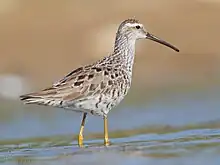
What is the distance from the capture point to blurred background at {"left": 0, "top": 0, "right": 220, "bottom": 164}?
14.0 metres

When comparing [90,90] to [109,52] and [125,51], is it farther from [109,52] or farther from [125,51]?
[109,52]

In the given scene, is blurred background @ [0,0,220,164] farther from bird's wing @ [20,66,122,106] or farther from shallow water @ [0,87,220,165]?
bird's wing @ [20,66,122,106]

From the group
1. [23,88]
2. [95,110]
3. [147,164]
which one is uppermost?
[23,88]

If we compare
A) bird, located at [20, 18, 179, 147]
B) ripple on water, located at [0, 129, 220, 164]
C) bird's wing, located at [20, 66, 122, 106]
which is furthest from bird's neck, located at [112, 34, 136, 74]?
ripple on water, located at [0, 129, 220, 164]

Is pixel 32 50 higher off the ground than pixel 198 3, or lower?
lower

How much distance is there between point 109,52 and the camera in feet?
64.9

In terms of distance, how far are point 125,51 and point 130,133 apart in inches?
54.1

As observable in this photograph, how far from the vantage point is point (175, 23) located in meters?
22.2

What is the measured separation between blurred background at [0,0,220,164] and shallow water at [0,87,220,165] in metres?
0.02

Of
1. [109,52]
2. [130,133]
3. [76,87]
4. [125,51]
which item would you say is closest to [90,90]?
[76,87]

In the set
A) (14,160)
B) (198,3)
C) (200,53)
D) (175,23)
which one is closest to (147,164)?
(14,160)

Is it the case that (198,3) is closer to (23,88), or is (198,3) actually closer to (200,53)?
(200,53)

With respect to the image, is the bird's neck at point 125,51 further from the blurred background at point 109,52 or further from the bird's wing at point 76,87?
the blurred background at point 109,52

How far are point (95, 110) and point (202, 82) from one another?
591 centimetres
